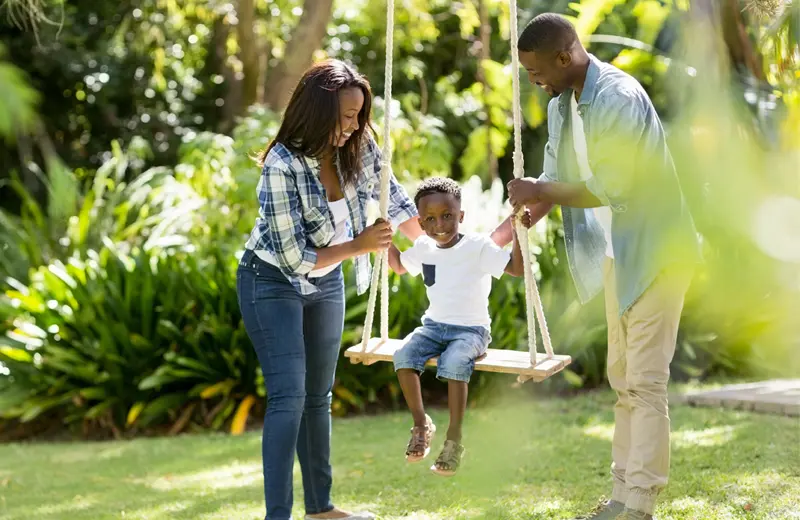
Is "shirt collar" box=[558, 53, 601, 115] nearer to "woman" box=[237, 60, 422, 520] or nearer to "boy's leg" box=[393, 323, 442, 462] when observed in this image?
"woman" box=[237, 60, 422, 520]

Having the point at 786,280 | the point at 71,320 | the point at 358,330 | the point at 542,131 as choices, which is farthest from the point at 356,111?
the point at 542,131

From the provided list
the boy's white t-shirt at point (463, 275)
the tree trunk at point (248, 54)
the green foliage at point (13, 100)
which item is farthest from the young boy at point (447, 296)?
the tree trunk at point (248, 54)

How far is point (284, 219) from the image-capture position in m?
3.08

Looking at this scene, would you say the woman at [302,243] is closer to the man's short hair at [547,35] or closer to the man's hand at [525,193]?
the man's hand at [525,193]

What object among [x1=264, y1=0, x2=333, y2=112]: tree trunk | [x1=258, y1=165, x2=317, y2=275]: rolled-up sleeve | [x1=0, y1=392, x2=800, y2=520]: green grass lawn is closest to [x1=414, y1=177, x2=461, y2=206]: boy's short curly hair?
[x1=258, y1=165, x2=317, y2=275]: rolled-up sleeve

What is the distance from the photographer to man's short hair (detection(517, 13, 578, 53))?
2.89 metres

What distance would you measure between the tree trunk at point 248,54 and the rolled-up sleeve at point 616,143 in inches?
304

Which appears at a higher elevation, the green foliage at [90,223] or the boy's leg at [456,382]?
the green foliage at [90,223]

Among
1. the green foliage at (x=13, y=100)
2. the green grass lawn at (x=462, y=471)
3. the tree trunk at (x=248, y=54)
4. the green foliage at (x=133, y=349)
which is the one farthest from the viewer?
the tree trunk at (x=248, y=54)

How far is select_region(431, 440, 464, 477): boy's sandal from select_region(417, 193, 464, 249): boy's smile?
698mm

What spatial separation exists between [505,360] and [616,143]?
821mm

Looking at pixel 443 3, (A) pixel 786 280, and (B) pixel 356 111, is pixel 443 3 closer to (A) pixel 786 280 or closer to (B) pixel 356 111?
(B) pixel 356 111

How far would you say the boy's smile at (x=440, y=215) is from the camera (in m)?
3.31

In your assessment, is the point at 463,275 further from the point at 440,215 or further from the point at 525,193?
the point at 525,193
